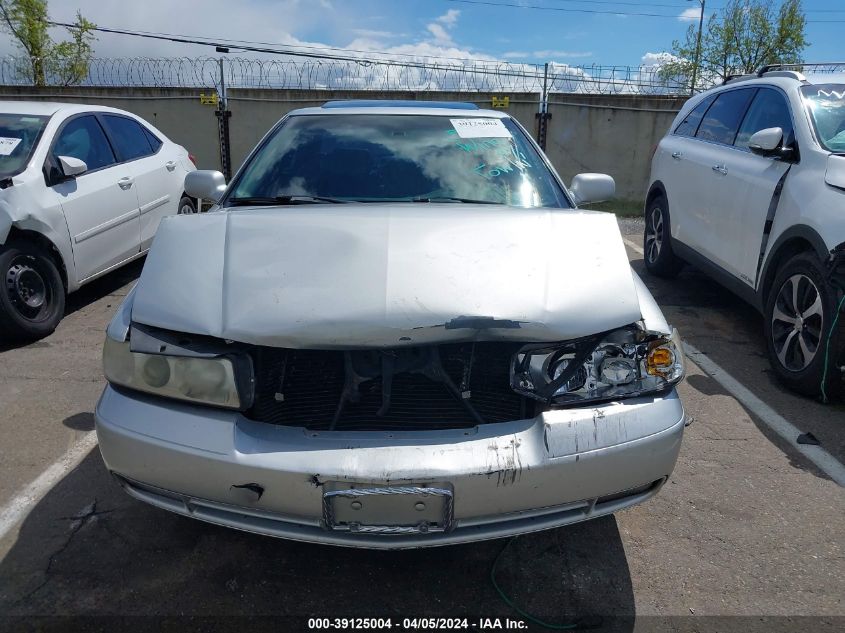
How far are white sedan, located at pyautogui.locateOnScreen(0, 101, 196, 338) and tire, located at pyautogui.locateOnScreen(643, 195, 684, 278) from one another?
4.74m

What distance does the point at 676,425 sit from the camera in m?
2.02

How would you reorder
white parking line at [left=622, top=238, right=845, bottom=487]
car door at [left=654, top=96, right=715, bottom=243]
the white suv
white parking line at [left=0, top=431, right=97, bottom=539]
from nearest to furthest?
white parking line at [left=0, top=431, right=97, bottom=539]
white parking line at [left=622, top=238, right=845, bottom=487]
the white suv
car door at [left=654, top=96, right=715, bottom=243]

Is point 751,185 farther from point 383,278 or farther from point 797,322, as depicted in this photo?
point 383,278

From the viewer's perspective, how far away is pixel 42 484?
2791 millimetres

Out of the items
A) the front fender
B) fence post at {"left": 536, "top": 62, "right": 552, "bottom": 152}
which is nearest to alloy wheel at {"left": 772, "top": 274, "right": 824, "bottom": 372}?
the front fender

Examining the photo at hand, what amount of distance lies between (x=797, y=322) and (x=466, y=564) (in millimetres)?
2666

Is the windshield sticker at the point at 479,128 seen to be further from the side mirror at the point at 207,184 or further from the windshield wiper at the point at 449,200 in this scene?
the side mirror at the point at 207,184

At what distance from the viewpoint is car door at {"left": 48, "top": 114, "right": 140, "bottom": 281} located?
15.9ft

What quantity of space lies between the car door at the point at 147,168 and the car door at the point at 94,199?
12 centimetres

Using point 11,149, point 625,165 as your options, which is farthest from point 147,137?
point 625,165

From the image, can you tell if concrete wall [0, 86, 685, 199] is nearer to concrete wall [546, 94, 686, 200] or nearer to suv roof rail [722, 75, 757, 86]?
concrete wall [546, 94, 686, 200]

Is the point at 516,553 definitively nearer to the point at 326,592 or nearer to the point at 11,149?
the point at 326,592

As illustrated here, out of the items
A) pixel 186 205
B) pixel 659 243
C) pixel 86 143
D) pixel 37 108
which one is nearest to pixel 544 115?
pixel 659 243

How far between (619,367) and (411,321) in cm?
71
